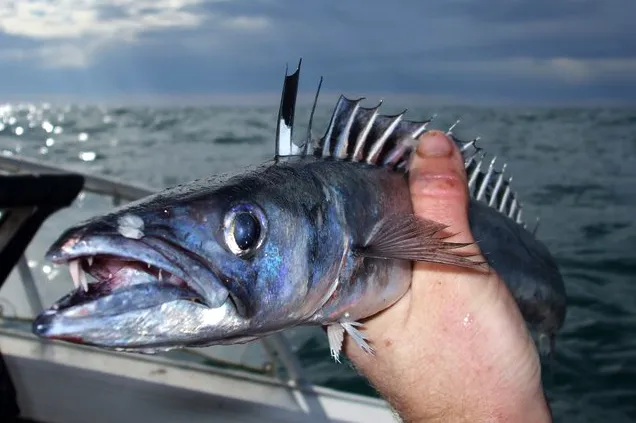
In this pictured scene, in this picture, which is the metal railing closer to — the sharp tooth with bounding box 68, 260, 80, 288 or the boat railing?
the boat railing

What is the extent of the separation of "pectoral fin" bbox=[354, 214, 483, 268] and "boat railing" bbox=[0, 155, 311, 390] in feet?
7.18

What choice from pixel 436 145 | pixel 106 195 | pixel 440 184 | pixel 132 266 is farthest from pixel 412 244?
pixel 106 195

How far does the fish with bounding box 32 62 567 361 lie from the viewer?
5.73 feet

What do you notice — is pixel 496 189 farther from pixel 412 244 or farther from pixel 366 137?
pixel 412 244

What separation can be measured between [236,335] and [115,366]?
286 centimetres

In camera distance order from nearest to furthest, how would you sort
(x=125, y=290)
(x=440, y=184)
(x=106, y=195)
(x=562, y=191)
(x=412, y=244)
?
(x=125, y=290)
(x=412, y=244)
(x=440, y=184)
(x=106, y=195)
(x=562, y=191)

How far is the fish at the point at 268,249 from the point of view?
175 cm

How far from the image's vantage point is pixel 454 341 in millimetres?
2580

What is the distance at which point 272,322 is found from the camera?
2072mm

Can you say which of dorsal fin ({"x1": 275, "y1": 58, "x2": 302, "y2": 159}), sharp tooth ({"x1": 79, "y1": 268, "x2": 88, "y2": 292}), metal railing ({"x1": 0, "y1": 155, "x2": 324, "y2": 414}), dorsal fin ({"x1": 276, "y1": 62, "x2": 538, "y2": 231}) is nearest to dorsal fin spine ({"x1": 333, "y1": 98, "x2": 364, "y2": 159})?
dorsal fin ({"x1": 276, "y1": 62, "x2": 538, "y2": 231})

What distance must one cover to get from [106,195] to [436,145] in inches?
114

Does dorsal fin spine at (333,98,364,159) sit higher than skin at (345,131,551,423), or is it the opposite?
dorsal fin spine at (333,98,364,159)

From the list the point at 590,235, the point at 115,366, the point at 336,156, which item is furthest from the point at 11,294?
the point at 590,235

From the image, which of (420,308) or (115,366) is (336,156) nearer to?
(420,308)
